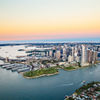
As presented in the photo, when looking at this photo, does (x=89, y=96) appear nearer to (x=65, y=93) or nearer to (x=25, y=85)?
(x=65, y=93)

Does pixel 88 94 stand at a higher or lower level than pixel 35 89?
higher

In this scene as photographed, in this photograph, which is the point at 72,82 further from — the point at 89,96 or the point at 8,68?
the point at 8,68

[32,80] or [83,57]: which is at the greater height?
[83,57]

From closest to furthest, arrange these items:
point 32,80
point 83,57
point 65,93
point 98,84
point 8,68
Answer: point 65,93, point 98,84, point 32,80, point 8,68, point 83,57

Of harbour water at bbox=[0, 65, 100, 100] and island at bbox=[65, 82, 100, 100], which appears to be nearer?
island at bbox=[65, 82, 100, 100]

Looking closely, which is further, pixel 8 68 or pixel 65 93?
pixel 8 68

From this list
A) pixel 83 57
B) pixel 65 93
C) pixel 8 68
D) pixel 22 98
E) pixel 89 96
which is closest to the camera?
pixel 89 96

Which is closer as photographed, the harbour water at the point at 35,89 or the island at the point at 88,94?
the island at the point at 88,94

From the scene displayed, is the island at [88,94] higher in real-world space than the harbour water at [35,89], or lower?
higher

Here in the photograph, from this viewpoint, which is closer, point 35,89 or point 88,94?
point 88,94

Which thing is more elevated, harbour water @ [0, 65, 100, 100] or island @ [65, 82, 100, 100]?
island @ [65, 82, 100, 100]

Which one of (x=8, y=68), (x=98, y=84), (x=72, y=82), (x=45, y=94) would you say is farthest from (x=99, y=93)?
(x=8, y=68)
